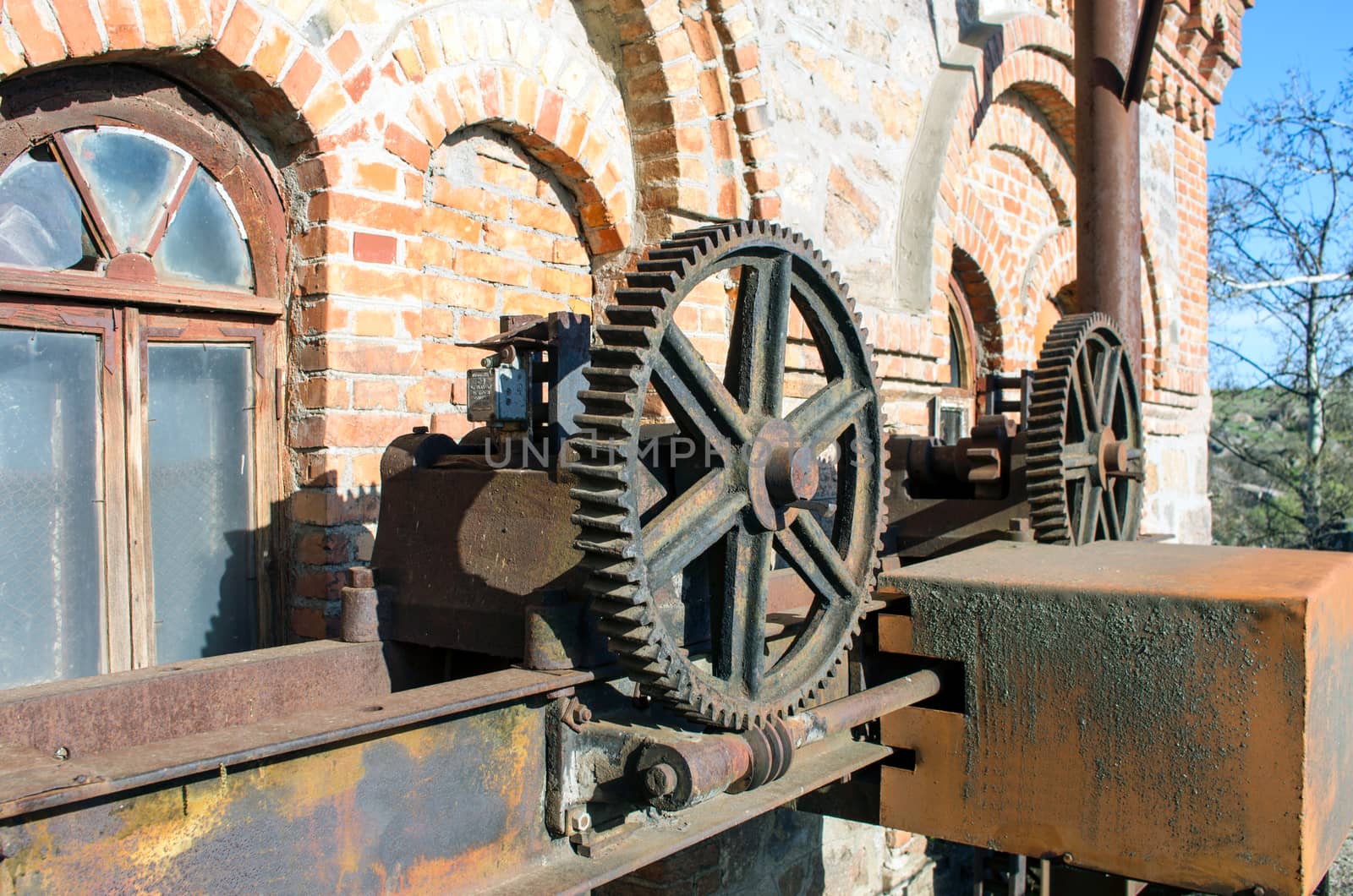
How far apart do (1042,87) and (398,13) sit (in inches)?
186

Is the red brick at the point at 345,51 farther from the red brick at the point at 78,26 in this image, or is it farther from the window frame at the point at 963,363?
the window frame at the point at 963,363

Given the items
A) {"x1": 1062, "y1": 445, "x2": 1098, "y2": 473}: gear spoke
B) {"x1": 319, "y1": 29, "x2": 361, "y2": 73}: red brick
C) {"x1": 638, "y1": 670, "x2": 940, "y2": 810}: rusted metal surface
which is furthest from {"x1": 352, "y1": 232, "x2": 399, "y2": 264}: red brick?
{"x1": 1062, "y1": 445, "x2": 1098, "y2": 473}: gear spoke

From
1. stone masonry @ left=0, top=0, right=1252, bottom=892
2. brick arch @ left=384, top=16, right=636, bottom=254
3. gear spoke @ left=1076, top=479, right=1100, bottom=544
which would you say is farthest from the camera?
gear spoke @ left=1076, top=479, right=1100, bottom=544

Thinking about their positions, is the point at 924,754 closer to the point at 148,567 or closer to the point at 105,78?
the point at 148,567

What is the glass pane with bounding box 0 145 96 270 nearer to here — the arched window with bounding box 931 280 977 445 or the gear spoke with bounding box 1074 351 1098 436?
the gear spoke with bounding box 1074 351 1098 436

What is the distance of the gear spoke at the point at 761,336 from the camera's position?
219 cm

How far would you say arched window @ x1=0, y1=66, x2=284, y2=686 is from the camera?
2.57 metres

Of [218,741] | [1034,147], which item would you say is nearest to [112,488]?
[218,741]

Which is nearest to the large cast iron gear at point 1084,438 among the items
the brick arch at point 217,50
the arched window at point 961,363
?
the brick arch at point 217,50

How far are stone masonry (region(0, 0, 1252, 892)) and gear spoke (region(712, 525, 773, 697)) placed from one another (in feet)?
4.38

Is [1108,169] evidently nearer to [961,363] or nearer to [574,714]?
[961,363]

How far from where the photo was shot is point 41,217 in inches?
102

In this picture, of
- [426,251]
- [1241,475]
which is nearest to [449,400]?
[426,251]

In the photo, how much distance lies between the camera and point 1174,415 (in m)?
8.30
